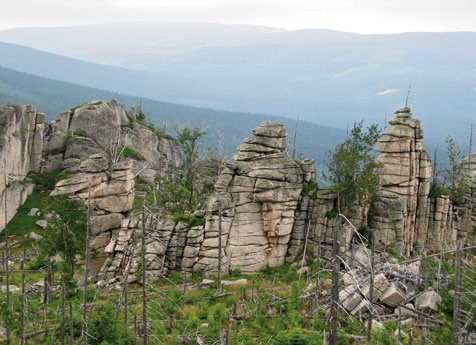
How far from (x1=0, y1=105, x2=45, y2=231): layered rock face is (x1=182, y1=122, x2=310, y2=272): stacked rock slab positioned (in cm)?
2232

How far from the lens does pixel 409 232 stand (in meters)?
50.8

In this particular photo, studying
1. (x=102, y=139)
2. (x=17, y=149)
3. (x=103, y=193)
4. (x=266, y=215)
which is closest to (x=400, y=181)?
(x=266, y=215)

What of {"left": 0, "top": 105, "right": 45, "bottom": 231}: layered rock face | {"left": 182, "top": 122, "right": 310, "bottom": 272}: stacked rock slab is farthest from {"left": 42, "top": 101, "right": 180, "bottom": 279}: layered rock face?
{"left": 182, "top": 122, "right": 310, "bottom": 272}: stacked rock slab

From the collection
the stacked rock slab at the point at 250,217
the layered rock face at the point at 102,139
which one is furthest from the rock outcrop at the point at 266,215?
Result: the layered rock face at the point at 102,139

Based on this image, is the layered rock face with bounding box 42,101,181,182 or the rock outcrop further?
the layered rock face with bounding box 42,101,181,182

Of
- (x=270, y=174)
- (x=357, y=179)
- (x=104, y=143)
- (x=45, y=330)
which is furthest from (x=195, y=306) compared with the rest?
(x=104, y=143)

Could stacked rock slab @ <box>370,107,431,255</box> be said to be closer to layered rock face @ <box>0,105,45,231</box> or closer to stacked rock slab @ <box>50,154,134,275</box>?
stacked rock slab @ <box>50,154,134,275</box>

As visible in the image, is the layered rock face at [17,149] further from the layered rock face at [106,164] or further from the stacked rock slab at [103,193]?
the stacked rock slab at [103,193]

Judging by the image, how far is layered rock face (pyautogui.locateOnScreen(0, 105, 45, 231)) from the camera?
60125 mm

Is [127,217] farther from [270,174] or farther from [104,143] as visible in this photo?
[104,143]

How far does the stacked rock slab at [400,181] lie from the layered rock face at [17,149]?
32637 mm

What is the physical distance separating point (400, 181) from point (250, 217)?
12236 mm

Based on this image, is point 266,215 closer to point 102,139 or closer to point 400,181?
point 400,181

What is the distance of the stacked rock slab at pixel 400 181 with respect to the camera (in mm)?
48844
